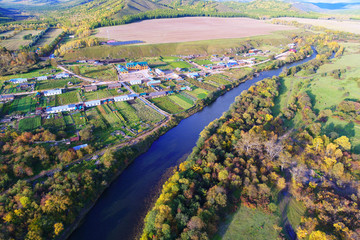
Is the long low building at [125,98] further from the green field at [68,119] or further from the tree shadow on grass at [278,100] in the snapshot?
the tree shadow on grass at [278,100]

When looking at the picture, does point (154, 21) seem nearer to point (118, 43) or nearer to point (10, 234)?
point (118, 43)

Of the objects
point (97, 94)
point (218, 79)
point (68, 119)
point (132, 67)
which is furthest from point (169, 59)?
point (68, 119)

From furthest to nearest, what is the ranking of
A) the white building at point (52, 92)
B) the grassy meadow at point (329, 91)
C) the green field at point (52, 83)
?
the green field at point (52, 83) → the white building at point (52, 92) → the grassy meadow at point (329, 91)

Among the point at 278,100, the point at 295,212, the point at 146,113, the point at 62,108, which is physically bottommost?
the point at 295,212

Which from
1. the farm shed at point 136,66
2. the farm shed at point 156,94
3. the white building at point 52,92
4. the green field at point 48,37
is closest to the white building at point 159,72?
the farm shed at point 136,66

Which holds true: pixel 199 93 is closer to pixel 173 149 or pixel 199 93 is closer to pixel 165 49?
pixel 173 149

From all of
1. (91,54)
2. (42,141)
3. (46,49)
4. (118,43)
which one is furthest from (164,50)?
(42,141)
